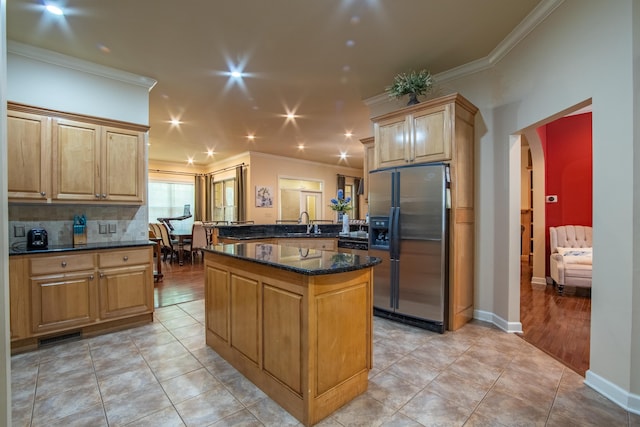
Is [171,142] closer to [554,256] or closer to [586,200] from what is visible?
[554,256]

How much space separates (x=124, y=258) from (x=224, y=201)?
649 centimetres

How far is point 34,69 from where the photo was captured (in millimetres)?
3014

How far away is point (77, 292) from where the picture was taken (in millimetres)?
2846

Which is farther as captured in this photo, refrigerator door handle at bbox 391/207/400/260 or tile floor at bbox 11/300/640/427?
refrigerator door handle at bbox 391/207/400/260

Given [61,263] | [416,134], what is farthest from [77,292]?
[416,134]

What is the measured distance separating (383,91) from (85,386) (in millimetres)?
4393

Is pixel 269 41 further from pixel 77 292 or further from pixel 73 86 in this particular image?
pixel 77 292

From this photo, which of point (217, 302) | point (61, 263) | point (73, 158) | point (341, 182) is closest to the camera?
point (217, 302)

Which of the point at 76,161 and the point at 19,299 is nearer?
the point at 19,299

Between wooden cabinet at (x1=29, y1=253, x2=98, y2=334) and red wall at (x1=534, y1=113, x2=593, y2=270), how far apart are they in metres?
6.66

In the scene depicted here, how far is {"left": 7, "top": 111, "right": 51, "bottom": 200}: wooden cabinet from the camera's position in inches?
106

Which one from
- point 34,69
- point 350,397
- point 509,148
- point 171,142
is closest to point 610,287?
point 509,148

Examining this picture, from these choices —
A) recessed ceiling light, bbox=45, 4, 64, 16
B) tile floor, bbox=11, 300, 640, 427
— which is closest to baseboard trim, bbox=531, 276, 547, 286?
tile floor, bbox=11, 300, 640, 427

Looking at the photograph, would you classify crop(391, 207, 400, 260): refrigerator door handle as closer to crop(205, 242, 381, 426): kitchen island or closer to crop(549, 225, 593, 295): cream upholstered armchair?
crop(205, 242, 381, 426): kitchen island
